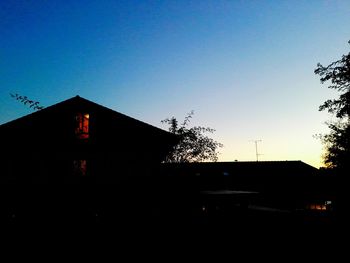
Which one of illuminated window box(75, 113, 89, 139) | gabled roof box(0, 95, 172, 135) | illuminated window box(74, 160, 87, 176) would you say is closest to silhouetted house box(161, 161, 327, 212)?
gabled roof box(0, 95, 172, 135)

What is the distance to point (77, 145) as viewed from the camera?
57.6ft

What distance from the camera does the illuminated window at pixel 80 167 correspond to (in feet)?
56.2

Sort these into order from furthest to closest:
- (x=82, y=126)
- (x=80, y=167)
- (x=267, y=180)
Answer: (x=267, y=180)
(x=82, y=126)
(x=80, y=167)

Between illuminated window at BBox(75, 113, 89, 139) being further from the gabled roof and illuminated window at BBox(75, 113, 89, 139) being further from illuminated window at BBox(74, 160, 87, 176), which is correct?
illuminated window at BBox(74, 160, 87, 176)

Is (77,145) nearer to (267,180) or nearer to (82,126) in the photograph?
(82,126)

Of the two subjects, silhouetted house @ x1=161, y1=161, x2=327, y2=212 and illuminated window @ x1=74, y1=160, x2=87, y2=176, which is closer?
illuminated window @ x1=74, y1=160, x2=87, y2=176

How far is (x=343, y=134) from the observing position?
2666cm

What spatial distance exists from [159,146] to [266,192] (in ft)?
62.3

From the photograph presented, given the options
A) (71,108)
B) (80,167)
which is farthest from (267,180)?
(71,108)

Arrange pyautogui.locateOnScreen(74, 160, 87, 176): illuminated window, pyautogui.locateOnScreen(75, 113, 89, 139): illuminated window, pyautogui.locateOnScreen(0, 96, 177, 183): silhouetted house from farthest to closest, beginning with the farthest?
pyautogui.locateOnScreen(75, 113, 89, 139): illuminated window, pyautogui.locateOnScreen(74, 160, 87, 176): illuminated window, pyautogui.locateOnScreen(0, 96, 177, 183): silhouetted house

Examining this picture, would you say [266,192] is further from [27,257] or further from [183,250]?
[27,257]

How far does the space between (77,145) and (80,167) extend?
1.42 m

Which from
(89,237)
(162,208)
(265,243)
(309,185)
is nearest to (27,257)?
(89,237)

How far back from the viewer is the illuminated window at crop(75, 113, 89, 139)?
58.6ft
